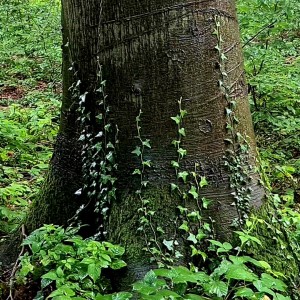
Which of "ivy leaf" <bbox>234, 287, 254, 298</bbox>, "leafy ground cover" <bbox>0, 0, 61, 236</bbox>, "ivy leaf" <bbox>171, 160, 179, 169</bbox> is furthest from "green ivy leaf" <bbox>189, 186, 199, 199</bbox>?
"leafy ground cover" <bbox>0, 0, 61, 236</bbox>

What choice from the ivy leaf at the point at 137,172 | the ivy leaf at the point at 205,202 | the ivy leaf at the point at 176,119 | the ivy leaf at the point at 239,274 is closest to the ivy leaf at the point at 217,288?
the ivy leaf at the point at 239,274

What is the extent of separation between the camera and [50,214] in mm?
3180

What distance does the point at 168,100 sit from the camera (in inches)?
103

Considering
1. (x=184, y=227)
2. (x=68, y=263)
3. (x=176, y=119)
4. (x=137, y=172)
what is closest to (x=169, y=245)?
(x=184, y=227)

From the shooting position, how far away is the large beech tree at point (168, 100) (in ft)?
8.50

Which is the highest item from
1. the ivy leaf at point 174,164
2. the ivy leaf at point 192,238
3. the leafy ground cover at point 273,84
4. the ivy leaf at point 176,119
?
the leafy ground cover at point 273,84

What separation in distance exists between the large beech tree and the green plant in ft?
0.60

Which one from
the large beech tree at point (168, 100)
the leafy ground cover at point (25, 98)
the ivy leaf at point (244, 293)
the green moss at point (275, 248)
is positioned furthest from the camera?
the leafy ground cover at point (25, 98)

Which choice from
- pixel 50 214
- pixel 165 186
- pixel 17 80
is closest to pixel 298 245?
pixel 165 186

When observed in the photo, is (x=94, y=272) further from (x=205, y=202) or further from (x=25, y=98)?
(x=25, y=98)

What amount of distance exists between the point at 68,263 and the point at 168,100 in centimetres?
97

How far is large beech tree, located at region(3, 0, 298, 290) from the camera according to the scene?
259cm

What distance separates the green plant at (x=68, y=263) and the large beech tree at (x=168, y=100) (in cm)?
18

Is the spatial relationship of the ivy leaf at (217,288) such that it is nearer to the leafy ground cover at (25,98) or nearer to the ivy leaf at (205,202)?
the ivy leaf at (205,202)
